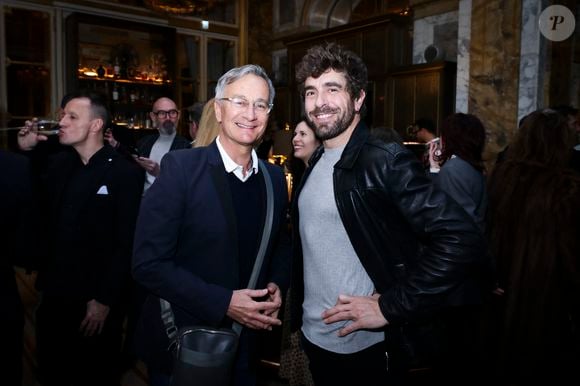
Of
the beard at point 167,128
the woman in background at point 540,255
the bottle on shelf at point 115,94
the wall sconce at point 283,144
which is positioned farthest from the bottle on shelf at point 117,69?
the woman in background at point 540,255

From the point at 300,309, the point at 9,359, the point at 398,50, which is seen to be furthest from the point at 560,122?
the point at 398,50

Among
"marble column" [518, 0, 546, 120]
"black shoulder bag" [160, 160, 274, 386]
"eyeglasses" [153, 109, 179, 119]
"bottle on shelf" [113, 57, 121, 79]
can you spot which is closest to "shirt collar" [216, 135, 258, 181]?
"black shoulder bag" [160, 160, 274, 386]

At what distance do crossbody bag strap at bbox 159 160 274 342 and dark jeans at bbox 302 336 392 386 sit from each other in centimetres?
35

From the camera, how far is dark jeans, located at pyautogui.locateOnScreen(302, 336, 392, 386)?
1.58 m

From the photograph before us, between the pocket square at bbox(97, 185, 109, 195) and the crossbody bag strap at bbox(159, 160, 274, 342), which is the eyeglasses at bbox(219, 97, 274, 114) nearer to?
the crossbody bag strap at bbox(159, 160, 274, 342)

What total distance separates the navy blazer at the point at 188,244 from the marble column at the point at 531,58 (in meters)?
5.46

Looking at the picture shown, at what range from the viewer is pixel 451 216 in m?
1.37

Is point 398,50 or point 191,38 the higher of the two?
point 191,38

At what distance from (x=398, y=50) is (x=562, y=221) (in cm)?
604

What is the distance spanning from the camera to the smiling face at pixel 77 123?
94.2 inches

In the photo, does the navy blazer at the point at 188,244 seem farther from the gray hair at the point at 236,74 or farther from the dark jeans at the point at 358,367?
the dark jeans at the point at 358,367

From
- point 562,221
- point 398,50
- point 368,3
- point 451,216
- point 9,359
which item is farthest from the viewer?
point 368,3

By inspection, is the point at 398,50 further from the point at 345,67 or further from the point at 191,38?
the point at 345,67

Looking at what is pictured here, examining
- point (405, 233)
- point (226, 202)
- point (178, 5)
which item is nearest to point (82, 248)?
point (226, 202)
